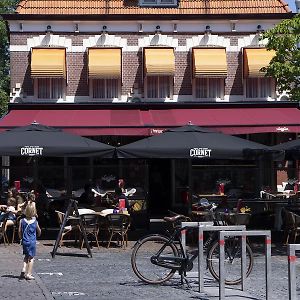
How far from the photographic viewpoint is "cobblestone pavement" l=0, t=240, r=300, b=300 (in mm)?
9930

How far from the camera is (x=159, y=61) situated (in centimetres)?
2286

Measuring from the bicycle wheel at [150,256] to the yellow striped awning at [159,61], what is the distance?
12066mm

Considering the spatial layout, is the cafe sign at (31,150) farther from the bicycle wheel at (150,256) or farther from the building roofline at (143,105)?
the building roofline at (143,105)

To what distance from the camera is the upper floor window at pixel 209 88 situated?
2338 cm

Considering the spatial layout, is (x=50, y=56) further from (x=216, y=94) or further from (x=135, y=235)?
(x=135, y=235)

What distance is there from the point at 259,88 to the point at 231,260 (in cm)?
1326

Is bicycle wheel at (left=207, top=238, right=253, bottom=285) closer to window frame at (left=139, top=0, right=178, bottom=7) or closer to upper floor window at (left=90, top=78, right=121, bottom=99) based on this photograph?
upper floor window at (left=90, top=78, right=121, bottom=99)

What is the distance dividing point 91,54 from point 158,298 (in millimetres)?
14257

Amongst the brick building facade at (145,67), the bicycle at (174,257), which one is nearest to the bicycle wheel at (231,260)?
the bicycle at (174,257)

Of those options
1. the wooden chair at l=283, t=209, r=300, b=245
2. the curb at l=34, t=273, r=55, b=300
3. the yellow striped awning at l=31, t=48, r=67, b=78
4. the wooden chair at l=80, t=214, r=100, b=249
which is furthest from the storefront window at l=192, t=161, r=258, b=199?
the curb at l=34, t=273, r=55, b=300

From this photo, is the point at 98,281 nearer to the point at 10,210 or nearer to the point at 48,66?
the point at 10,210

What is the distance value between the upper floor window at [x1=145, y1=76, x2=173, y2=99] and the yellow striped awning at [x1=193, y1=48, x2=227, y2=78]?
3.50 feet

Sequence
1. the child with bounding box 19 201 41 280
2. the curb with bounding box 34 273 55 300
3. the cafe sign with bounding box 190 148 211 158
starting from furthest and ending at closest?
the cafe sign with bounding box 190 148 211 158, the child with bounding box 19 201 41 280, the curb with bounding box 34 273 55 300

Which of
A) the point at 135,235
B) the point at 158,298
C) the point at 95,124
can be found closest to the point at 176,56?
the point at 95,124
